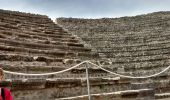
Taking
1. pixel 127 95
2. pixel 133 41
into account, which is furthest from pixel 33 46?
pixel 133 41

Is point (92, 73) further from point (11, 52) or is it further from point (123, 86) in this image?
point (11, 52)

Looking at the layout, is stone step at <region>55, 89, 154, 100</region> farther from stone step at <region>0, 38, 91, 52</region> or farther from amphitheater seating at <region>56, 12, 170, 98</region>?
stone step at <region>0, 38, 91, 52</region>

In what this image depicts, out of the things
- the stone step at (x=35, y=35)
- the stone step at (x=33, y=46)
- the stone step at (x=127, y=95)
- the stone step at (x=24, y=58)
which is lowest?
the stone step at (x=127, y=95)

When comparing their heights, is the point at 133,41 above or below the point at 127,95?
above

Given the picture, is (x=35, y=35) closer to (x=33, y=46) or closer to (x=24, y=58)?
(x=33, y=46)

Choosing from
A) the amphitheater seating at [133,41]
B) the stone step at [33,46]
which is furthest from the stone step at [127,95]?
the stone step at [33,46]

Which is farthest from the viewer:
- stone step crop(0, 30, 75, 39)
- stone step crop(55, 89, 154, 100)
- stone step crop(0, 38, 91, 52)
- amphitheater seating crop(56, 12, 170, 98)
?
amphitheater seating crop(56, 12, 170, 98)

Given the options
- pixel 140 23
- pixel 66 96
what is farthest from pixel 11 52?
pixel 140 23

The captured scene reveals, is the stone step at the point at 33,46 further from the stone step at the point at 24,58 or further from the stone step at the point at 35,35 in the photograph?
the stone step at the point at 35,35

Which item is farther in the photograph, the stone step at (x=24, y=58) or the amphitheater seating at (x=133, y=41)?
the amphitheater seating at (x=133, y=41)

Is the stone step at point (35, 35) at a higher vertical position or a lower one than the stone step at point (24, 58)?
higher

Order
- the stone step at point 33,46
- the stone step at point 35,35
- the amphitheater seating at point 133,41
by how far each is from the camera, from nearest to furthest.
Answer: the stone step at point 33,46 → the stone step at point 35,35 → the amphitheater seating at point 133,41

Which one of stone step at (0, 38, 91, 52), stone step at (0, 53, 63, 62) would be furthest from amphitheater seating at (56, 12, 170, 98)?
stone step at (0, 53, 63, 62)

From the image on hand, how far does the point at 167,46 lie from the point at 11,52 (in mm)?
6107
